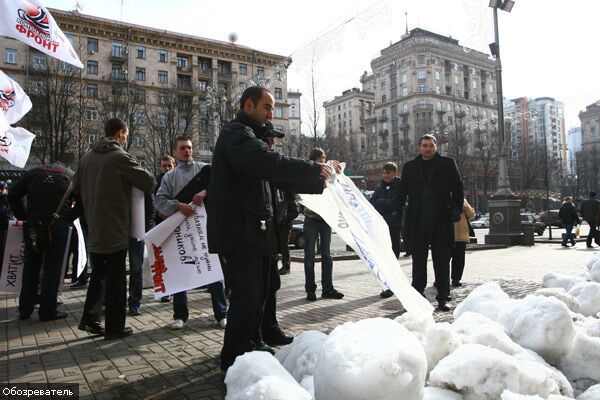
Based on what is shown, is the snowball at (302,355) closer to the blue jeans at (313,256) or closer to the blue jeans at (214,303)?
the blue jeans at (214,303)

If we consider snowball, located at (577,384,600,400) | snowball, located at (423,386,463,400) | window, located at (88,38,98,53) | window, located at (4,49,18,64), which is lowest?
snowball, located at (577,384,600,400)

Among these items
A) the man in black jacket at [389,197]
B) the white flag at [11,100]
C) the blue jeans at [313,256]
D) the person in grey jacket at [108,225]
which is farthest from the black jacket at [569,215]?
the white flag at [11,100]

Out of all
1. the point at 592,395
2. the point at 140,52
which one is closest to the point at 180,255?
the point at 592,395

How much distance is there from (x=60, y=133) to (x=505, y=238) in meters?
25.9

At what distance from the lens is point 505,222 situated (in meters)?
18.2

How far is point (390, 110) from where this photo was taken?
101 meters

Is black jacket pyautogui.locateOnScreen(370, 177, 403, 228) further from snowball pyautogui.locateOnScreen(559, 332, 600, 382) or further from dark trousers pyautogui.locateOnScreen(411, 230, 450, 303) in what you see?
snowball pyautogui.locateOnScreen(559, 332, 600, 382)

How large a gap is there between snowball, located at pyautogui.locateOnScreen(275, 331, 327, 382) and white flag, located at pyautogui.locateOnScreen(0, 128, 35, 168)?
5.84 metres

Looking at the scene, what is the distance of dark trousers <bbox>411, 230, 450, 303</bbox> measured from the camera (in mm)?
5707

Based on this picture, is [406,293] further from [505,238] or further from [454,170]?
[505,238]

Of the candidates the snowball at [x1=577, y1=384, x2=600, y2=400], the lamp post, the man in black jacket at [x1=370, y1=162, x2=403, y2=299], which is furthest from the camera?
the lamp post

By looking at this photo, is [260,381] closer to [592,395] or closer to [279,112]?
[592,395]

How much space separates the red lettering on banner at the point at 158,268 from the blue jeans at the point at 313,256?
219 cm

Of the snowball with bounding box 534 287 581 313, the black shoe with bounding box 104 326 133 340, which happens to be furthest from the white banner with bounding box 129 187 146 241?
the snowball with bounding box 534 287 581 313
